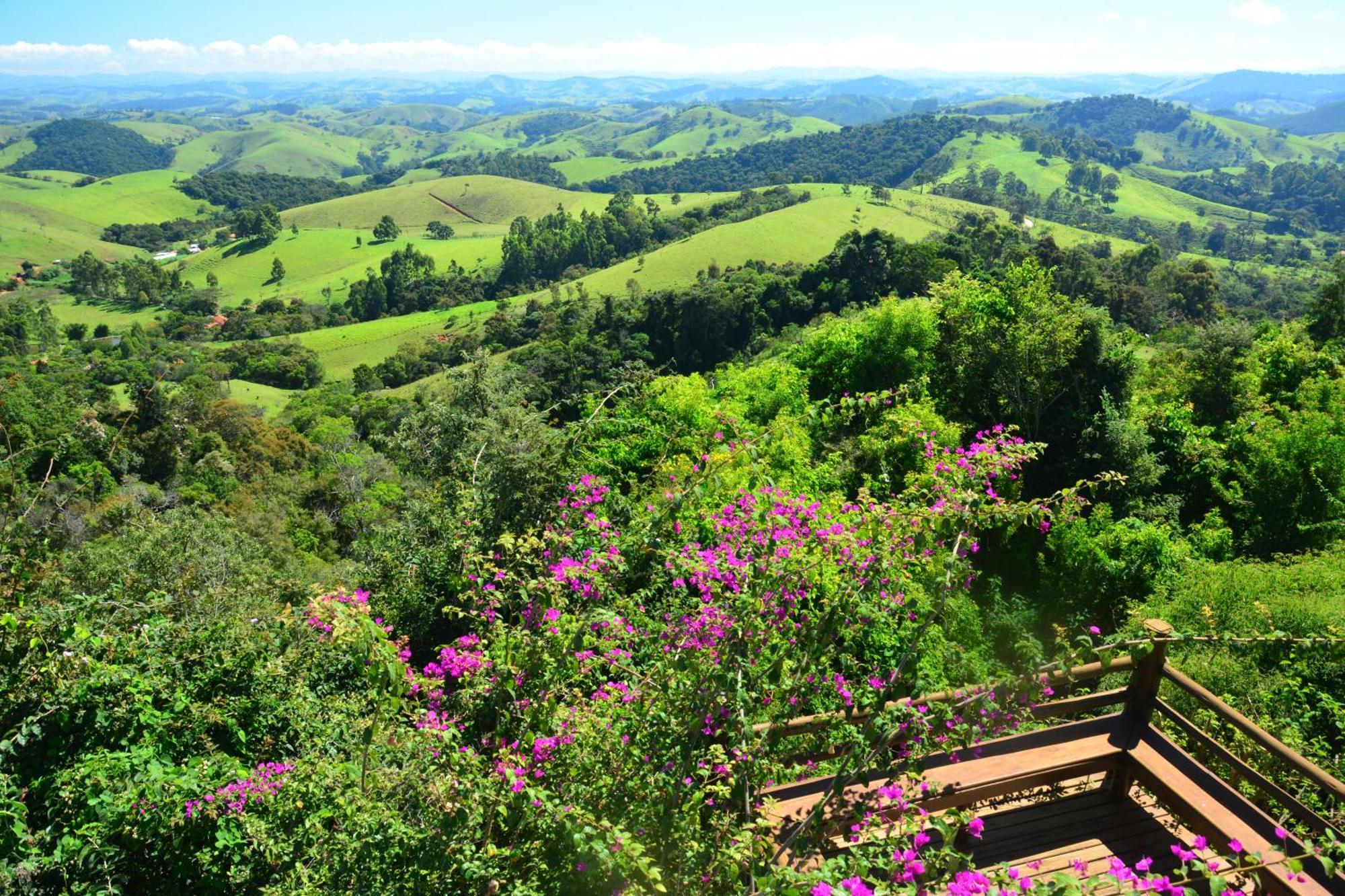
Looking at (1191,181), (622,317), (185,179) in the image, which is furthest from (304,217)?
(1191,181)

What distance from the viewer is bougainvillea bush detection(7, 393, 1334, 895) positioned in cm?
347

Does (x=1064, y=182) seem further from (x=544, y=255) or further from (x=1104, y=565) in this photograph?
(x=1104, y=565)

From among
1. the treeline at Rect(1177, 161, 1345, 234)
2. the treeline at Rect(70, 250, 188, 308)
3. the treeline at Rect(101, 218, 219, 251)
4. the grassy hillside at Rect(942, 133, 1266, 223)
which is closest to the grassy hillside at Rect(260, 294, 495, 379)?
the treeline at Rect(70, 250, 188, 308)

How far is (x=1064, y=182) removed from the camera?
154750mm

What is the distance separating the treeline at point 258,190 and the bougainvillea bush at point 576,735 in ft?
639

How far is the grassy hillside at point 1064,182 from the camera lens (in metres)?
145

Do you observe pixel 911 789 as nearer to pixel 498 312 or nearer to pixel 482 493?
pixel 482 493

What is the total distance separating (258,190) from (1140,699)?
215m

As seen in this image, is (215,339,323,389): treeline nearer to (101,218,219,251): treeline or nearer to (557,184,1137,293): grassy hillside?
(557,184,1137,293): grassy hillside

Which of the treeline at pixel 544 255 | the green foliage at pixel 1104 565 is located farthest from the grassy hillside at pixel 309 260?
the green foliage at pixel 1104 565

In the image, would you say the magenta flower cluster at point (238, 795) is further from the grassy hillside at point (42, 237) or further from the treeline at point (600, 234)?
the grassy hillside at point (42, 237)

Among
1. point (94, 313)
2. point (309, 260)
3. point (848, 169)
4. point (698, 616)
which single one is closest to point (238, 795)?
point (698, 616)

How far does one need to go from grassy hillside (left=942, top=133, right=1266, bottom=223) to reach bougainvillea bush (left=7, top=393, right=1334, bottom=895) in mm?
162042

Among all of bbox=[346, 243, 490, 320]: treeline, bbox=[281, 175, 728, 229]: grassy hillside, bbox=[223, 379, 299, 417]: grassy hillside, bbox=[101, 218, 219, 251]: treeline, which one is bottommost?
bbox=[223, 379, 299, 417]: grassy hillside
